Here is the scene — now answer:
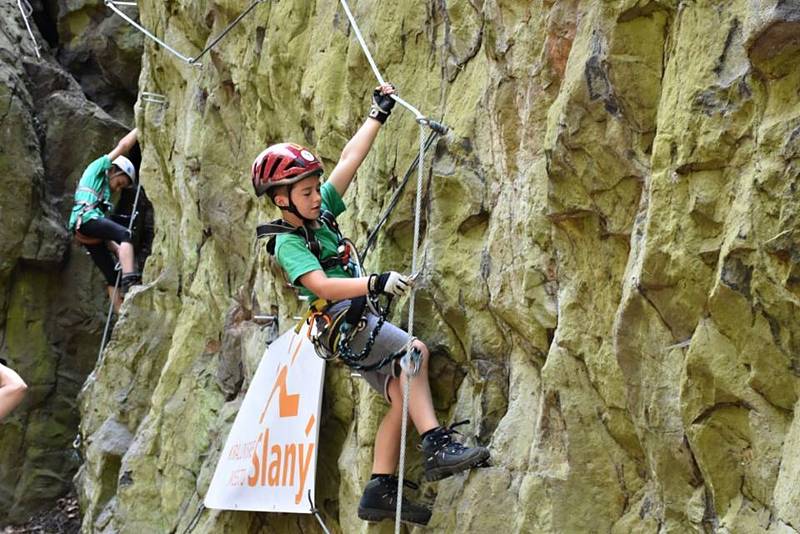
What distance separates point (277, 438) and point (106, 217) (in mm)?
6814

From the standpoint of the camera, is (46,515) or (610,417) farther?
(46,515)

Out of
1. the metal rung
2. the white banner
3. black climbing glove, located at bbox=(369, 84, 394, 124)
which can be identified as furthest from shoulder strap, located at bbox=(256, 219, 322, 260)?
the metal rung

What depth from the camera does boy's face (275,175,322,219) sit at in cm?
549

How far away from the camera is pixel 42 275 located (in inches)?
561

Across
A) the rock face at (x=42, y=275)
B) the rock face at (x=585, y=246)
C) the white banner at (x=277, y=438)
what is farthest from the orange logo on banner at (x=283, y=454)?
the rock face at (x=42, y=275)

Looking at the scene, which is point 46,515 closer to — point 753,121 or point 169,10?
point 169,10

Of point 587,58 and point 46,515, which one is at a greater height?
point 587,58

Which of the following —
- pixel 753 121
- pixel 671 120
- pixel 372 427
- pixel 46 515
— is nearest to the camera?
pixel 753 121

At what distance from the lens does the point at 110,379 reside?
10977 millimetres

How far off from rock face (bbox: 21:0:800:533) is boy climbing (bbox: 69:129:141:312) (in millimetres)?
4826

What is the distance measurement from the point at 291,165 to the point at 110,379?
20.1 ft

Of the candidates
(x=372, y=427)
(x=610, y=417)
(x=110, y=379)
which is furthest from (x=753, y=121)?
(x=110, y=379)

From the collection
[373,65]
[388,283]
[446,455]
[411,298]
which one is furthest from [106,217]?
[446,455]

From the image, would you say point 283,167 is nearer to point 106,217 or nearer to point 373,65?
point 373,65
